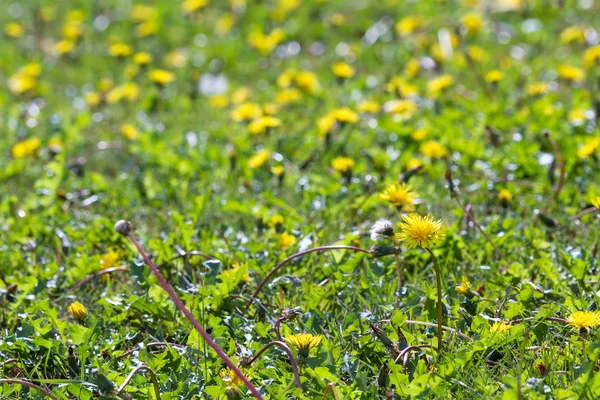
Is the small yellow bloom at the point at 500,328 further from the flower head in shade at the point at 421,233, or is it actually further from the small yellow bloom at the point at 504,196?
the small yellow bloom at the point at 504,196

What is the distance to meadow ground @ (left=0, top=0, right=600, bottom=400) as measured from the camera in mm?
1993

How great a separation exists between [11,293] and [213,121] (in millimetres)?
1940

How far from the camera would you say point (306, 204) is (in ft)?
9.54

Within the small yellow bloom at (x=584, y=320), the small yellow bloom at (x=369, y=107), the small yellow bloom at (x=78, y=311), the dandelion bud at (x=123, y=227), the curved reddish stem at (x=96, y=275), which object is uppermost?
the dandelion bud at (x=123, y=227)

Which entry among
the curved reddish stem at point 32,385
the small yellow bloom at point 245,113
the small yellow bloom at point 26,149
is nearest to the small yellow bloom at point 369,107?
the small yellow bloom at point 245,113

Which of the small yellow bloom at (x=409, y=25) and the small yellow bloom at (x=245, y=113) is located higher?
the small yellow bloom at (x=245, y=113)

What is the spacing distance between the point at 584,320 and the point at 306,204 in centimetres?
121

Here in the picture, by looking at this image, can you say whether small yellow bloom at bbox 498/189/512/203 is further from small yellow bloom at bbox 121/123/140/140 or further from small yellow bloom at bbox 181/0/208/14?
small yellow bloom at bbox 181/0/208/14

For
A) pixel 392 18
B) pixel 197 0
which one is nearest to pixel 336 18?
pixel 392 18

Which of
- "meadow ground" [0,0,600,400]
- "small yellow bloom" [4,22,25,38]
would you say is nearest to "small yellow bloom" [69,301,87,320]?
"meadow ground" [0,0,600,400]

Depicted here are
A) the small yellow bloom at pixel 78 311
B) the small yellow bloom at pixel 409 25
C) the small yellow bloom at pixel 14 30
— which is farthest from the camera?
the small yellow bloom at pixel 14 30

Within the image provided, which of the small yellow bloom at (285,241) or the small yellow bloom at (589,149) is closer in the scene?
the small yellow bloom at (285,241)

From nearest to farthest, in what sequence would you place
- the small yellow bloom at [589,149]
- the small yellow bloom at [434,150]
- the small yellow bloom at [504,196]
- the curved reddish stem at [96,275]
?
1. the curved reddish stem at [96,275]
2. the small yellow bloom at [504,196]
3. the small yellow bloom at [589,149]
4. the small yellow bloom at [434,150]

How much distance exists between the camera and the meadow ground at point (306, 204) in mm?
1993
